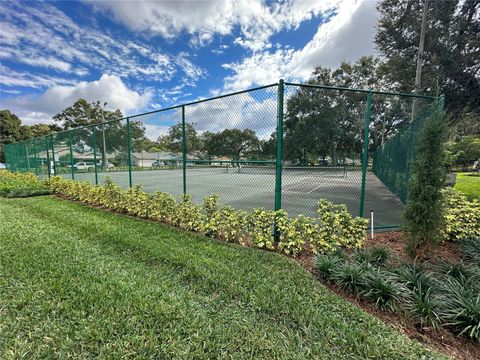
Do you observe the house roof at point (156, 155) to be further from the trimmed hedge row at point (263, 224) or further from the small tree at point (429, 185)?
the small tree at point (429, 185)

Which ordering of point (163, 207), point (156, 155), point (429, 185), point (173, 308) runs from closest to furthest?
point (173, 308) < point (429, 185) < point (163, 207) < point (156, 155)

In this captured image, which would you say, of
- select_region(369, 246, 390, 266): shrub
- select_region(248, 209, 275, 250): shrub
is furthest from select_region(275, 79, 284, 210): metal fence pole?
select_region(369, 246, 390, 266): shrub

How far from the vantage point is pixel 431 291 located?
243cm

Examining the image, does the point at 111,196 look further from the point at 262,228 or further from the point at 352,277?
the point at 352,277

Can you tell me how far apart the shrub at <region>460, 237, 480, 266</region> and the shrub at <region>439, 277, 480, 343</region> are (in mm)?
1395

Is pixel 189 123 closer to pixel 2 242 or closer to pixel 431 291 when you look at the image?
pixel 2 242

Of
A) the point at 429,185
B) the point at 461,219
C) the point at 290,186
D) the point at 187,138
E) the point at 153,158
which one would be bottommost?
the point at 461,219

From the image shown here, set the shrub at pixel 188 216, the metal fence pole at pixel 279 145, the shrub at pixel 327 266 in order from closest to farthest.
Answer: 1. the shrub at pixel 327 266
2. the metal fence pole at pixel 279 145
3. the shrub at pixel 188 216

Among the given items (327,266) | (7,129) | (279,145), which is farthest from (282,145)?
(7,129)

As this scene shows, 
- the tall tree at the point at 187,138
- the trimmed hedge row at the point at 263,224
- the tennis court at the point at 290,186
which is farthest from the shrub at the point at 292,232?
the tall tree at the point at 187,138

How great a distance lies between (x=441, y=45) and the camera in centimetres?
861

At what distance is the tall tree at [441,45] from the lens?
327 inches

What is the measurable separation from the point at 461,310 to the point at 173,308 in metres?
2.54

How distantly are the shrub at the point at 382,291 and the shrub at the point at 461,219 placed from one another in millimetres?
2317
